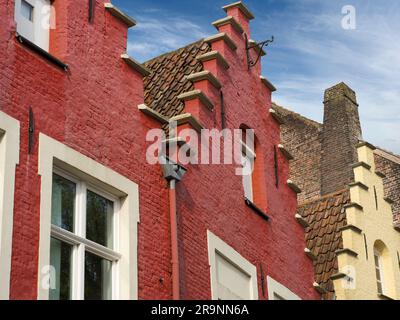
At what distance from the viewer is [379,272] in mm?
18016

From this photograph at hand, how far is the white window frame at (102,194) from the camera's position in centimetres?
1012

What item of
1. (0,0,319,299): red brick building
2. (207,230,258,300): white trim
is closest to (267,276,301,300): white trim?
(0,0,319,299): red brick building

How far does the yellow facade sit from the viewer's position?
1670 cm

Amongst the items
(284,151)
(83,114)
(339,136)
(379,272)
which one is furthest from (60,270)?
(339,136)

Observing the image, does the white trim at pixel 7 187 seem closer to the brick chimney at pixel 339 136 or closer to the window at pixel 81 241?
the window at pixel 81 241

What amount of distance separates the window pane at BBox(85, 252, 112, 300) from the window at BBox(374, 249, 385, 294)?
25.1ft

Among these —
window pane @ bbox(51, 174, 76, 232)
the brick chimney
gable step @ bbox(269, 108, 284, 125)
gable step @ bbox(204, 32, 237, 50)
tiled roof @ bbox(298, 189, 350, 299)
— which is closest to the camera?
window pane @ bbox(51, 174, 76, 232)

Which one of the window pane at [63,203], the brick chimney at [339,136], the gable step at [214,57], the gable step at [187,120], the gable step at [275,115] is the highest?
the brick chimney at [339,136]

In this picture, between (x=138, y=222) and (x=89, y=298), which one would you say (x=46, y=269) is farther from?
(x=138, y=222)

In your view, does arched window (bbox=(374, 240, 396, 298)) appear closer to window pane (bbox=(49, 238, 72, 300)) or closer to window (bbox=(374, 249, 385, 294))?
window (bbox=(374, 249, 385, 294))

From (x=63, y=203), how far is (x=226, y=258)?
331cm

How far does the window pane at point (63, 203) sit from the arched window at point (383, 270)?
27.0 feet

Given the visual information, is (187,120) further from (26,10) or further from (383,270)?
(383,270)

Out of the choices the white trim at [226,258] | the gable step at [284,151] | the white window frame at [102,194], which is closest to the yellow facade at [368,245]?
the gable step at [284,151]
